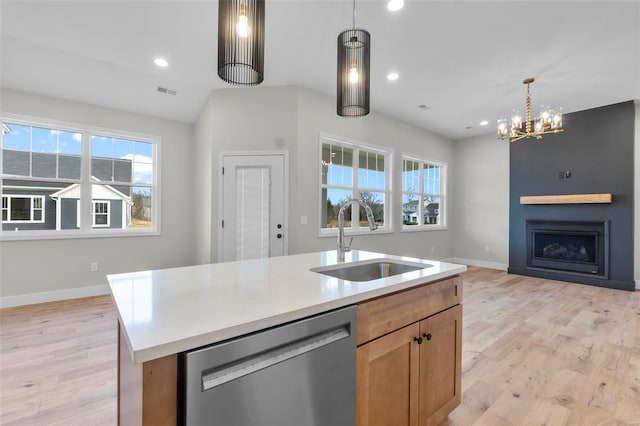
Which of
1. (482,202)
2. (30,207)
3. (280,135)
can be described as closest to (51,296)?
(30,207)

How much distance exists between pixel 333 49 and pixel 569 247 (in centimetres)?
536

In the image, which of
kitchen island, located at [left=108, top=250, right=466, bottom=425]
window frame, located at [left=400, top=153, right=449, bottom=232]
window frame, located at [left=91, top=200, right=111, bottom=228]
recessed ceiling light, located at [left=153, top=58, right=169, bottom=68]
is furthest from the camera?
window frame, located at [left=400, top=153, right=449, bottom=232]

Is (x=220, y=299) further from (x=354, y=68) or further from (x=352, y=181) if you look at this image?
(x=352, y=181)

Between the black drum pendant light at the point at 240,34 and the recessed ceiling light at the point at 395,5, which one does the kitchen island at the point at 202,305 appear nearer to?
the black drum pendant light at the point at 240,34

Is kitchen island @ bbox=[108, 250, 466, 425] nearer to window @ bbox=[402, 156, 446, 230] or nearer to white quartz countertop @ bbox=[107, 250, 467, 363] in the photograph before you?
white quartz countertop @ bbox=[107, 250, 467, 363]

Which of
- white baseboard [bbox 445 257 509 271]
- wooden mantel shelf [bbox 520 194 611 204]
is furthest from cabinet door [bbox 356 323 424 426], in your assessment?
white baseboard [bbox 445 257 509 271]

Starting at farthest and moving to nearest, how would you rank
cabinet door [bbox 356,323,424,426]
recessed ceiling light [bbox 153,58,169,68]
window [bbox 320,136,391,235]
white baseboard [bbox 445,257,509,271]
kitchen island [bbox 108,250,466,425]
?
white baseboard [bbox 445,257,509,271]
window [bbox 320,136,391,235]
recessed ceiling light [bbox 153,58,169,68]
cabinet door [bbox 356,323,424,426]
kitchen island [bbox 108,250,466,425]

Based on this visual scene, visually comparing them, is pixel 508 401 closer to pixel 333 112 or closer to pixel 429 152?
pixel 333 112

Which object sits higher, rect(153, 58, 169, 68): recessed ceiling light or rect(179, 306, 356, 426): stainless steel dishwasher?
rect(153, 58, 169, 68): recessed ceiling light

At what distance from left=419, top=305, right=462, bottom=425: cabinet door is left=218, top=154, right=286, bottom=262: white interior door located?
273 cm

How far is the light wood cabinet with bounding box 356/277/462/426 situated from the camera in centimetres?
123

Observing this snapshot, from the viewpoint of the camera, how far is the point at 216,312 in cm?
95

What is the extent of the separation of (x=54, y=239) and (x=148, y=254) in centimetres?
115

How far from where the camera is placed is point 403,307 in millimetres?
1375
